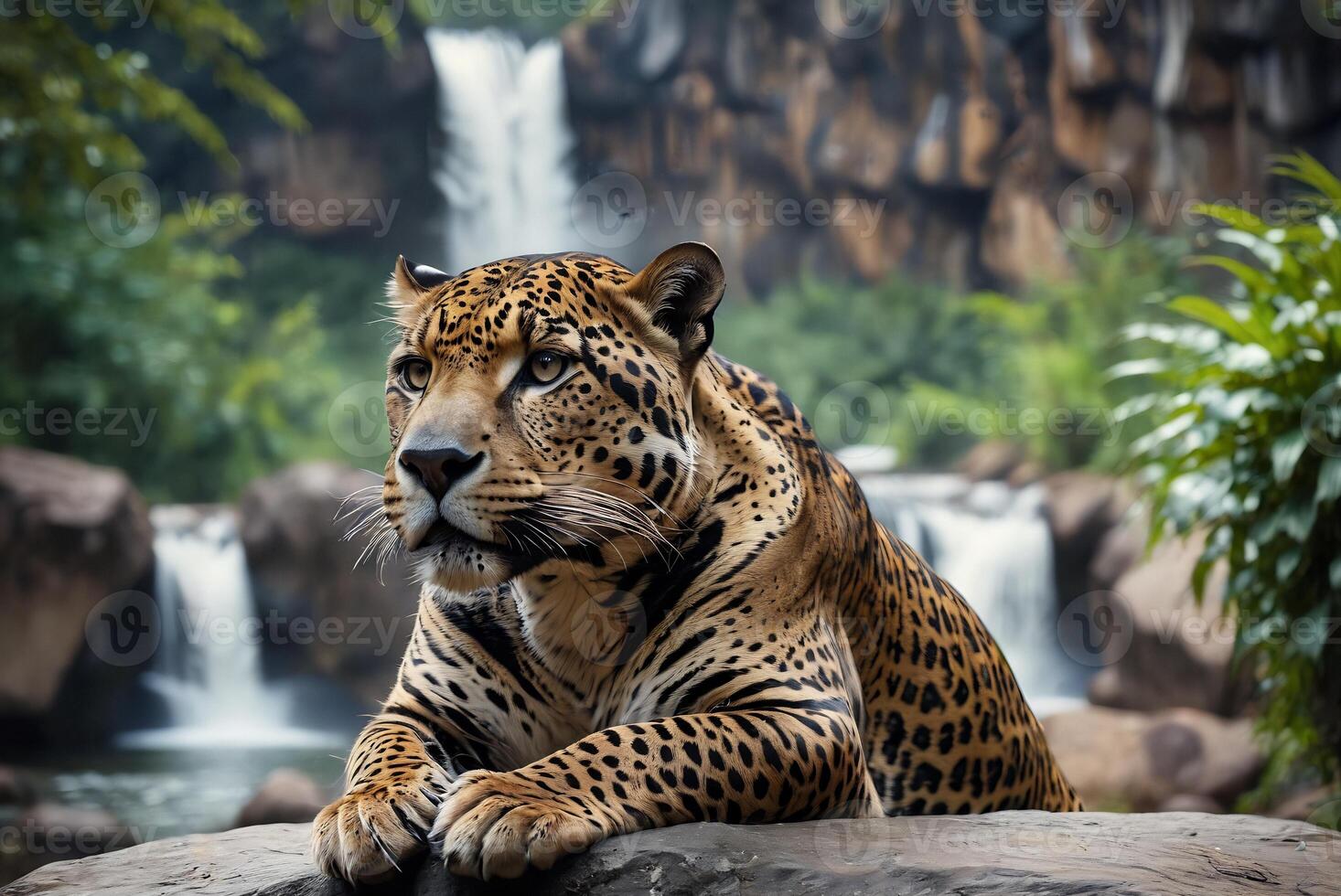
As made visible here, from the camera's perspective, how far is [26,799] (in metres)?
11.5

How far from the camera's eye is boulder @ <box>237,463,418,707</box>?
15102mm

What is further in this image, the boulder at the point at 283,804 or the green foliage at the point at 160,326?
the green foliage at the point at 160,326

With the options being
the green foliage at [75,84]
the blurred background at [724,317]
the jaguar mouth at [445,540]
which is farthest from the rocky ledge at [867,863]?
the green foliage at [75,84]

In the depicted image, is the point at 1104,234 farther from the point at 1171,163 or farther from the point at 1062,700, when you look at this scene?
the point at 1062,700

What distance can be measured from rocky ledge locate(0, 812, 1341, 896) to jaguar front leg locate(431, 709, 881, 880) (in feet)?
0.29

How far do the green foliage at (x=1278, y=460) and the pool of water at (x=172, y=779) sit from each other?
862cm

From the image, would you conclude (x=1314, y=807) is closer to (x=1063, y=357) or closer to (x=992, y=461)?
(x=992, y=461)

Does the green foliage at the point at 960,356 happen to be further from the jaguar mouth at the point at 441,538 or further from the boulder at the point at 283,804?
the jaguar mouth at the point at 441,538

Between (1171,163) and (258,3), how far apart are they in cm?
1735

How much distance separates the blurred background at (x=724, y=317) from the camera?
8.95 metres

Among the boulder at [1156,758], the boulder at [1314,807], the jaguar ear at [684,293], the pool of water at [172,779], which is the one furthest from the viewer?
the pool of water at [172,779]

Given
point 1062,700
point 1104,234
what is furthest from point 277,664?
point 1104,234

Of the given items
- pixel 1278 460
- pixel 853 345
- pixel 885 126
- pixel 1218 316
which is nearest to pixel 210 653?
pixel 1218 316

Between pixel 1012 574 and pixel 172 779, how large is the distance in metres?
10.6
